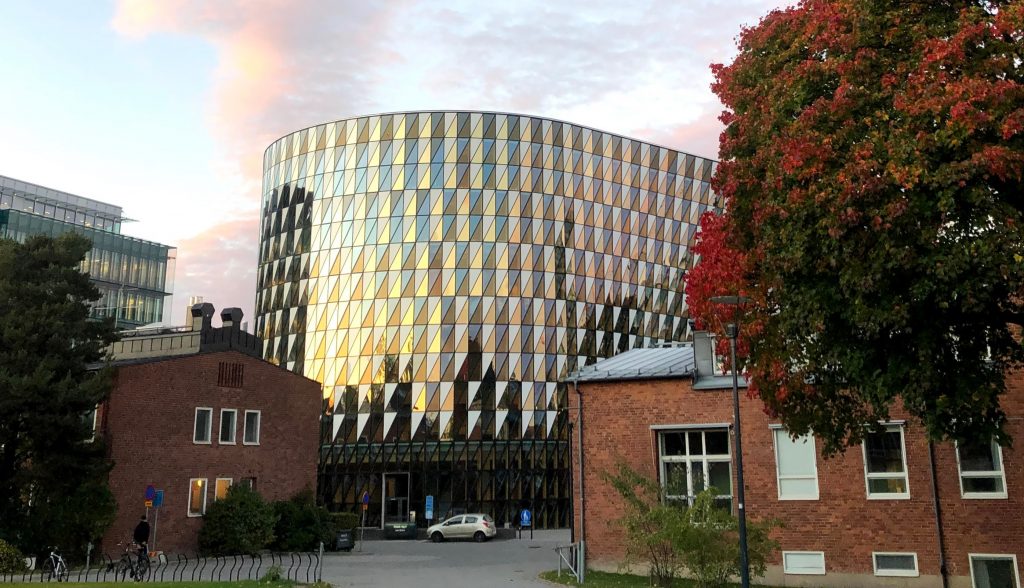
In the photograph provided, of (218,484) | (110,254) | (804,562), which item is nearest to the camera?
(804,562)

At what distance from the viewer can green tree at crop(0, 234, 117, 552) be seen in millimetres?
25641

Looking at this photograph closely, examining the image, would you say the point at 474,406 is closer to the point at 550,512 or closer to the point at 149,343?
the point at 550,512

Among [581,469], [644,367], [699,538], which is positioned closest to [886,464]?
[699,538]

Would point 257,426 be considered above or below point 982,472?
above

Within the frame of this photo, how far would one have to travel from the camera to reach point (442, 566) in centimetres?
2781

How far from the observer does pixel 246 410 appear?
3412 centimetres

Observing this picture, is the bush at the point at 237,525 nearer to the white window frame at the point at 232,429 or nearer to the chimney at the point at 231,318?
the white window frame at the point at 232,429

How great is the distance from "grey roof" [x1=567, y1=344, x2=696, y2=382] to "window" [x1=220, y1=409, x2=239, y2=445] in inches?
653

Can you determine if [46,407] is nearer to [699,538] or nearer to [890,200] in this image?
[699,538]

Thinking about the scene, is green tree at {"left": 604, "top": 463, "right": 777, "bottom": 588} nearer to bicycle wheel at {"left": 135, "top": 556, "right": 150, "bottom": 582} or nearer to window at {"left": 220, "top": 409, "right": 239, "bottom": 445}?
bicycle wheel at {"left": 135, "top": 556, "right": 150, "bottom": 582}

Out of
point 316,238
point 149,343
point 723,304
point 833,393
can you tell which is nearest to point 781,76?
point 723,304

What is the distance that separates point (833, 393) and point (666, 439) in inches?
→ 357

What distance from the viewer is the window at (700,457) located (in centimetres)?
2219

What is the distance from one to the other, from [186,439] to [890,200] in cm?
2819
